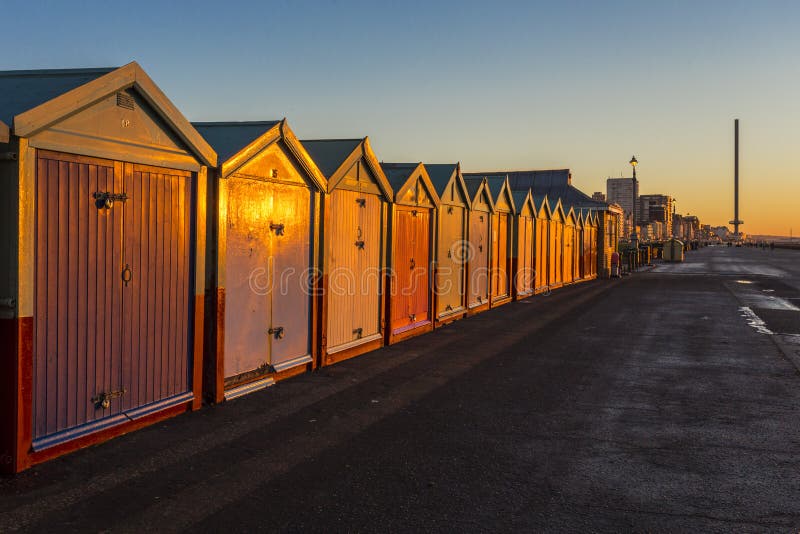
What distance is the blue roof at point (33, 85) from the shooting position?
5.55 metres

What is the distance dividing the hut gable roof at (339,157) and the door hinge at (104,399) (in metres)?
4.68

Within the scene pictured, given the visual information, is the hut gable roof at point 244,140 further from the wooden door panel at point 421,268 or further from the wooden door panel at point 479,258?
the wooden door panel at point 479,258

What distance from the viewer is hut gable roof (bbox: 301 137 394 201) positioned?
407 inches

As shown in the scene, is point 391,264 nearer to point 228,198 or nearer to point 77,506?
point 228,198

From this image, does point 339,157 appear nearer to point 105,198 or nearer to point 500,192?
point 105,198

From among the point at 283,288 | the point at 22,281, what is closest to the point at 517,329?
the point at 283,288

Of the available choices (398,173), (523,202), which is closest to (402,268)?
(398,173)

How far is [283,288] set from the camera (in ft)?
29.9

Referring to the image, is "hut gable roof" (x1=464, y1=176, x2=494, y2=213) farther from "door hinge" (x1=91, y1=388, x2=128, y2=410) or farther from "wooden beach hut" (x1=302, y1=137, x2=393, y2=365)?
"door hinge" (x1=91, y1=388, x2=128, y2=410)

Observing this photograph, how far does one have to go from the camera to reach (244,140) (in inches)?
323

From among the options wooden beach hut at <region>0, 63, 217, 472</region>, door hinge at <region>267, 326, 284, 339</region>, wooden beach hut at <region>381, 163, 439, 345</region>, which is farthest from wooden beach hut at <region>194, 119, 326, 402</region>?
wooden beach hut at <region>381, 163, 439, 345</region>

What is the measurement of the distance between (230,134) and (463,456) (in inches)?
189

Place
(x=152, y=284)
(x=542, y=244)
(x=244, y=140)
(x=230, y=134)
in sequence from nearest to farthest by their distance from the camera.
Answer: (x=152, y=284) → (x=244, y=140) → (x=230, y=134) → (x=542, y=244)

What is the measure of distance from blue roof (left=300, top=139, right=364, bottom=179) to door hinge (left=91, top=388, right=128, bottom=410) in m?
4.79
